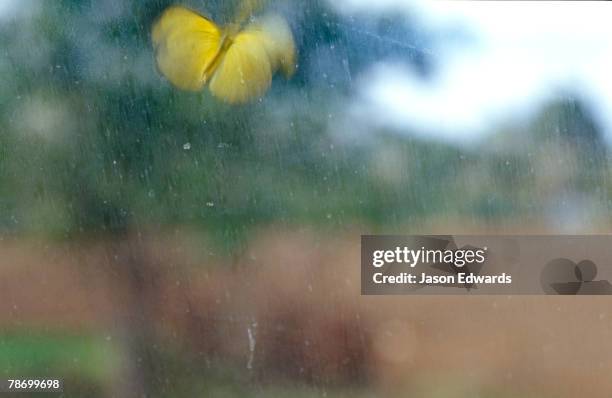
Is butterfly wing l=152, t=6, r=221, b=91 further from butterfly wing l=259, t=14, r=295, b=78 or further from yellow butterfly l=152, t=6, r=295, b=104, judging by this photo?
butterfly wing l=259, t=14, r=295, b=78

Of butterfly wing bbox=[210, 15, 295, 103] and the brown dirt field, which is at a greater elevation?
butterfly wing bbox=[210, 15, 295, 103]

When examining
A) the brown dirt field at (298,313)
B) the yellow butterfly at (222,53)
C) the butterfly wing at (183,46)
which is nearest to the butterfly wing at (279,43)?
the yellow butterfly at (222,53)

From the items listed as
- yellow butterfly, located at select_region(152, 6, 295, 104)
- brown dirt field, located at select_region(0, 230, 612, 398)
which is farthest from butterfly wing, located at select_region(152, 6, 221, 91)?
brown dirt field, located at select_region(0, 230, 612, 398)

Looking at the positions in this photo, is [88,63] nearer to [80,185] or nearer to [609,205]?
[80,185]

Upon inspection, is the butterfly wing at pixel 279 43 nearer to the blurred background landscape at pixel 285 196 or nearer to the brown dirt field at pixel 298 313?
the blurred background landscape at pixel 285 196

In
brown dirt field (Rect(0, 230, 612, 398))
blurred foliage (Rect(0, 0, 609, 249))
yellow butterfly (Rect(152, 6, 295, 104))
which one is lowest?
brown dirt field (Rect(0, 230, 612, 398))

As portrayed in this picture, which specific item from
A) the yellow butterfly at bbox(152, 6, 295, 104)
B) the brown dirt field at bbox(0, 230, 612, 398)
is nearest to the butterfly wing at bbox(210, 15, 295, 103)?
the yellow butterfly at bbox(152, 6, 295, 104)

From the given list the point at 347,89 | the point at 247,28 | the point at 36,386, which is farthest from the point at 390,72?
the point at 36,386
